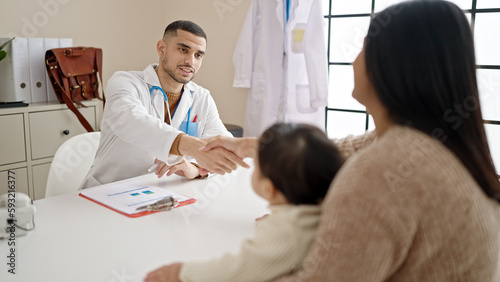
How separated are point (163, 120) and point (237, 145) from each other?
0.70 metres

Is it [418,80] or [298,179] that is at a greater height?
[418,80]

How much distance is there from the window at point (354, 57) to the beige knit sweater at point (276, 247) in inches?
96.6

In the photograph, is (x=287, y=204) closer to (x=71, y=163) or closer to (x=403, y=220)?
(x=403, y=220)

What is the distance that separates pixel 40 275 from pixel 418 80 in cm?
88

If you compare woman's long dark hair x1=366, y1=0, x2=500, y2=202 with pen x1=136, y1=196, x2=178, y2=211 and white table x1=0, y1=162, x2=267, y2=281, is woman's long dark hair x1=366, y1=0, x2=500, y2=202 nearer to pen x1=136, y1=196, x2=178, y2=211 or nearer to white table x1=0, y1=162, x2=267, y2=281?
white table x1=0, y1=162, x2=267, y2=281

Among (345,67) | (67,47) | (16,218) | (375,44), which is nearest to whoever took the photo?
(375,44)

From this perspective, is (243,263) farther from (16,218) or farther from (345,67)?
(345,67)

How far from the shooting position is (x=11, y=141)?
9.28ft

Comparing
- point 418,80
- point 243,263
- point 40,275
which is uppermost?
point 418,80

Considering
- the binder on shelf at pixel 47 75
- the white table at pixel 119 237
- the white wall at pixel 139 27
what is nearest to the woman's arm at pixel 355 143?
the white table at pixel 119 237

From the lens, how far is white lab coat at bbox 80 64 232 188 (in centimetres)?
178

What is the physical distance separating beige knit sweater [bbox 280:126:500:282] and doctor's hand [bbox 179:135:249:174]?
95 centimetres

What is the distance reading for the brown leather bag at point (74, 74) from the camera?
3.08 m

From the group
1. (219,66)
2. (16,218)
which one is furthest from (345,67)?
(16,218)
